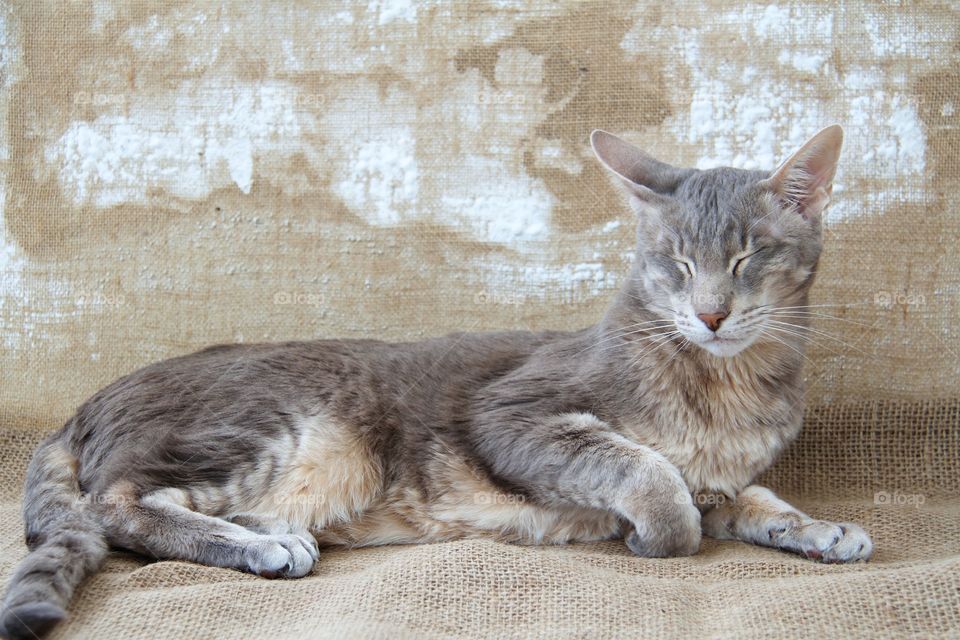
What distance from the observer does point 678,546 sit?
250cm

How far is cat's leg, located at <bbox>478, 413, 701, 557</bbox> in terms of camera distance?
245cm

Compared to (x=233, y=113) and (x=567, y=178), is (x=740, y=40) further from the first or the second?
(x=233, y=113)

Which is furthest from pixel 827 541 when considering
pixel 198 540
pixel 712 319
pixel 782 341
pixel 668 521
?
pixel 198 540

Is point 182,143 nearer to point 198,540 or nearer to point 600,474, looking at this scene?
point 198,540

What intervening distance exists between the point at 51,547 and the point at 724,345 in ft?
6.01

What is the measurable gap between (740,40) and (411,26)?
4.20 ft

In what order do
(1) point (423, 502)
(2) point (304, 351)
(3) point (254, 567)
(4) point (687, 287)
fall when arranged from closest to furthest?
(3) point (254, 567) < (4) point (687, 287) < (1) point (423, 502) < (2) point (304, 351)

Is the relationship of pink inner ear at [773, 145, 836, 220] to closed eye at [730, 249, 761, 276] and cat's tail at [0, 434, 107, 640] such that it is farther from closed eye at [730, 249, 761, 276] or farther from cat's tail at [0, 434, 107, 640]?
cat's tail at [0, 434, 107, 640]

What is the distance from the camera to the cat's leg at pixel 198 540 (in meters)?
2.37

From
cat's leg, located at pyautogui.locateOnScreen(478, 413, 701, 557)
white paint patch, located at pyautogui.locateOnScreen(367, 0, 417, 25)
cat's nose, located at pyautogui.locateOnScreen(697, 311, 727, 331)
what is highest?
white paint patch, located at pyautogui.locateOnScreen(367, 0, 417, 25)

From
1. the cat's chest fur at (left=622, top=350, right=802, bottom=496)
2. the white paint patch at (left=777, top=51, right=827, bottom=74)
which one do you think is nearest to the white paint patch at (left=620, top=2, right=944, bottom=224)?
the white paint patch at (left=777, top=51, right=827, bottom=74)

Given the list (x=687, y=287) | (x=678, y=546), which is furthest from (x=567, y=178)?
(x=678, y=546)

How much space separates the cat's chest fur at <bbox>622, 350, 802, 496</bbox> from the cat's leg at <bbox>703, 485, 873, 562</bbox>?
0.35 ft

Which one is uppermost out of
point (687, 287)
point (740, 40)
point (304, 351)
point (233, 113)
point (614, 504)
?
point (740, 40)
